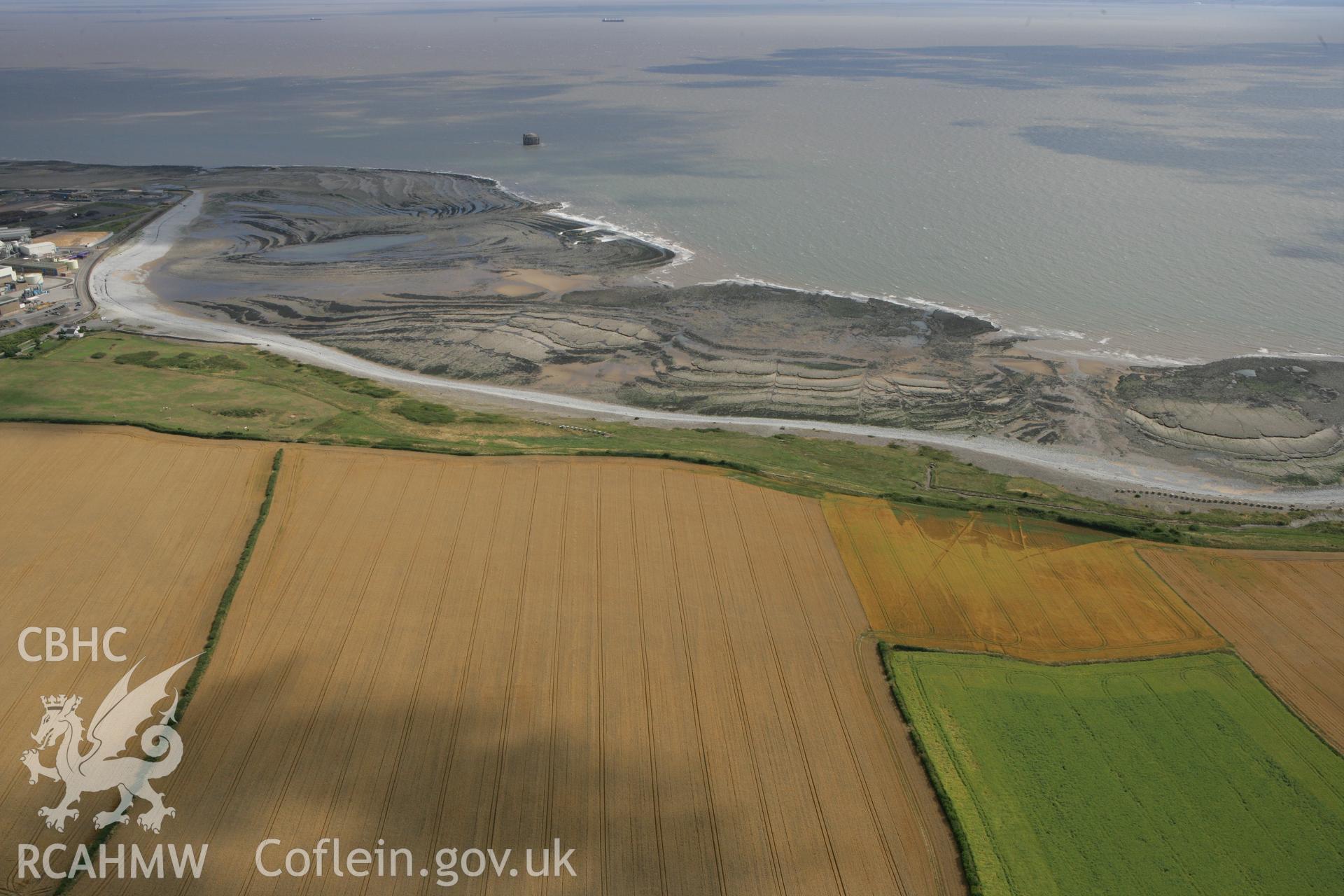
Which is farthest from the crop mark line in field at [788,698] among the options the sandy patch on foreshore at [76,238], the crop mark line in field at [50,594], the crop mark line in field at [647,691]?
the sandy patch on foreshore at [76,238]

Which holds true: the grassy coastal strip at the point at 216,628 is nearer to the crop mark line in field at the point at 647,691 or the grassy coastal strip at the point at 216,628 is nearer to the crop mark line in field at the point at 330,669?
the crop mark line in field at the point at 330,669

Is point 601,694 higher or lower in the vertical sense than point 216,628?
lower

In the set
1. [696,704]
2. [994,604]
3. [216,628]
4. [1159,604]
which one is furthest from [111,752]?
[1159,604]

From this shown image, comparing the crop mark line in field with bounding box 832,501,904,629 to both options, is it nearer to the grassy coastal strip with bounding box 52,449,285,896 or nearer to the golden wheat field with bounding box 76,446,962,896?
the golden wheat field with bounding box 76,446,962,896

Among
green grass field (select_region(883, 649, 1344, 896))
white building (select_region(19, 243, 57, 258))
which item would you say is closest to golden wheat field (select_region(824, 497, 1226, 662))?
green grass field (select_region(883, 649, 1344, 896))

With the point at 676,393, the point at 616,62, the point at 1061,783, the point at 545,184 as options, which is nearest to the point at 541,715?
the point at 1061,783

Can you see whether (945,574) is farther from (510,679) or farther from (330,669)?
(330,669)

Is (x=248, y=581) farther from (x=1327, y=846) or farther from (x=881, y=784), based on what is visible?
(x=1327, y=846)
